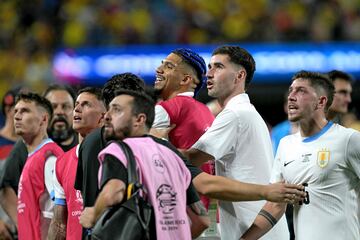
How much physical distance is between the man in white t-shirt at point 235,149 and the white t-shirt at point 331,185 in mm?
301

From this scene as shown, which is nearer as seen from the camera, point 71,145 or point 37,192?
point 37,192

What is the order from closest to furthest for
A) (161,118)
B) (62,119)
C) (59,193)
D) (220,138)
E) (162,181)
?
(162,181) → (220,138) → (161,118) → (59,193) → (62,119)

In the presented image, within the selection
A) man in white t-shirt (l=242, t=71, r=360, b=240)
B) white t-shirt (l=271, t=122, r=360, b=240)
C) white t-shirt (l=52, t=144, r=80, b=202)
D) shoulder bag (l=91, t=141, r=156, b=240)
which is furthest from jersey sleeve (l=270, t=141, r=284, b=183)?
shoulder bag (l=91, t=141, r=156, b=240)

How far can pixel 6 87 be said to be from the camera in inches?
802

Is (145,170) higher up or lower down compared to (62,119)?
lower down

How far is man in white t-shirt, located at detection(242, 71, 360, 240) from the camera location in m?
6.75

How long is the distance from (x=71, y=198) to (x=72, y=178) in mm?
152

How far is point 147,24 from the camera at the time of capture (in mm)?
20688

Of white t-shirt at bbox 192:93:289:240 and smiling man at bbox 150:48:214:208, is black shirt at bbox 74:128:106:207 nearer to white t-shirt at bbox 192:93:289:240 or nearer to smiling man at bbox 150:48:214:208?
smiling man at bbox 150:48:214:208

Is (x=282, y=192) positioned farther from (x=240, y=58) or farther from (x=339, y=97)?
(x=339, y=97)

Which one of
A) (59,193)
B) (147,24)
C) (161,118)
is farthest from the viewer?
(147,24)

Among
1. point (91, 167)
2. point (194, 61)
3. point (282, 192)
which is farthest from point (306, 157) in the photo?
point (91, 167)

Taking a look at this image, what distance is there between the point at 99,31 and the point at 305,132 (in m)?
13.9

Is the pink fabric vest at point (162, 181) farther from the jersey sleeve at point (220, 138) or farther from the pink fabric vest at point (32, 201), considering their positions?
the pink fabric vest at point (32, 201)
